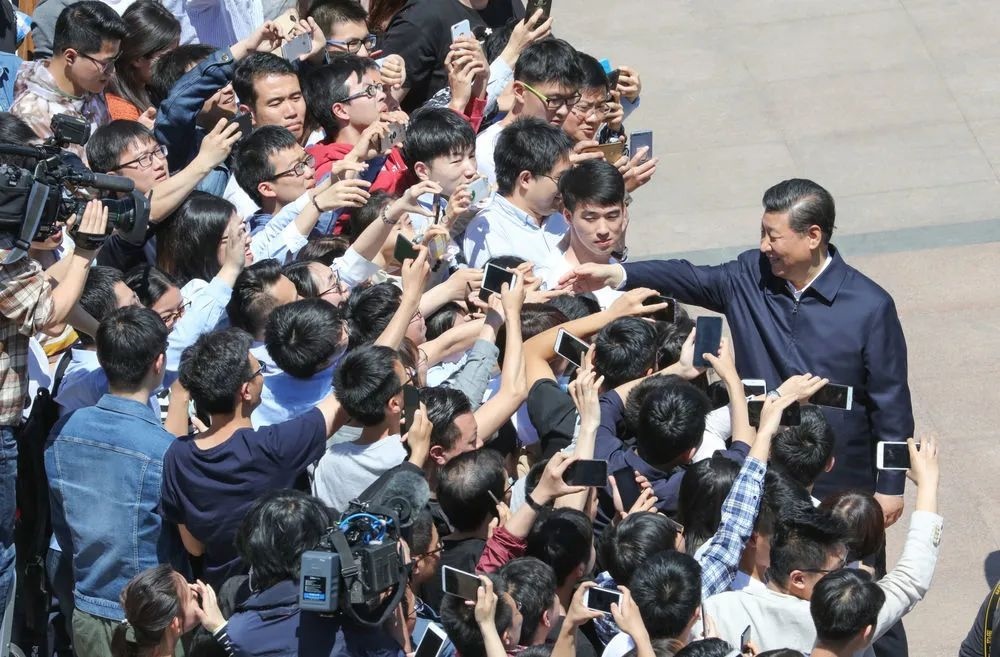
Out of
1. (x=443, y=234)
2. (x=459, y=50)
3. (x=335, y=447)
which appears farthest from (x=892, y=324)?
(x=459, y=50)

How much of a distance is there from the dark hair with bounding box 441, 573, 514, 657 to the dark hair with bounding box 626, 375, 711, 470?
108 cm

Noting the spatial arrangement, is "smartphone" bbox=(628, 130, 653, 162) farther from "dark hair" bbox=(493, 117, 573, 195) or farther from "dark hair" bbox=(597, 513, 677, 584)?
"dark hair" bbox=(597, 513, 677, 584)

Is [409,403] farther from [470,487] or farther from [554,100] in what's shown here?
[554,100]

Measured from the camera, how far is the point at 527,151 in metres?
6.12

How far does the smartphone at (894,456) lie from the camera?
475 cm

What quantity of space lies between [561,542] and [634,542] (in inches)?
9.2

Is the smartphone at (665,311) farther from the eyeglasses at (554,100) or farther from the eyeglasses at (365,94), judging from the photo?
the eyeglasses at (365,94)

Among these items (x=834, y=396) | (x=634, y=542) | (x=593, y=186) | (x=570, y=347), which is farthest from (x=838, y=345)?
(x=634, y=542)

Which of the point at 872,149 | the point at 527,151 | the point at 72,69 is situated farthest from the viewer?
the point at 872,149

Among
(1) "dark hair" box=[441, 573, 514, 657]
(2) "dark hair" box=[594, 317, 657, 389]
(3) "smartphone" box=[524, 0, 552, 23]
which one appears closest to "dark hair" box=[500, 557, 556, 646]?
(1) "dark hair" box=[441, 573, 514, 657]

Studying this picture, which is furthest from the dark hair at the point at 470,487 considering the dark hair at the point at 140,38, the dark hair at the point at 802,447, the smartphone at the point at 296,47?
the dark hair at the point at 140,38

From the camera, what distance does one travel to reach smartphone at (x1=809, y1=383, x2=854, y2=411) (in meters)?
4.95

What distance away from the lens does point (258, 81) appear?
6770mm

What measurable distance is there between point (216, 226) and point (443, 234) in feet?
2.93
